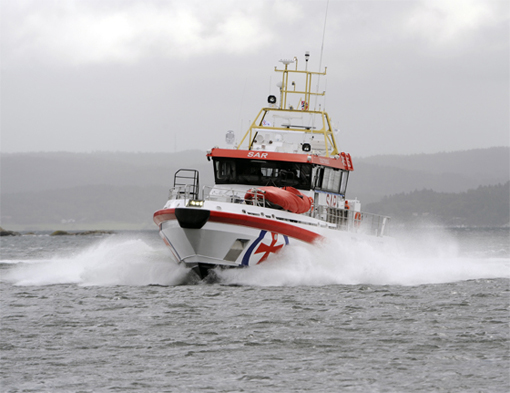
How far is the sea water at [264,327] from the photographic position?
9.29 m

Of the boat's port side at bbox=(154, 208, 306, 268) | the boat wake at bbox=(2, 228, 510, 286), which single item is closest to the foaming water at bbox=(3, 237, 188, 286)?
the boat wake at bbox=(2, 228, 510, 286)

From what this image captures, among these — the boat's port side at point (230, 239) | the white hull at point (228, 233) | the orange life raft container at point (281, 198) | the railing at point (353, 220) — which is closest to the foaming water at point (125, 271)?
the white hull at point (228, 233)

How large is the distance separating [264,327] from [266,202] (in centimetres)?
643

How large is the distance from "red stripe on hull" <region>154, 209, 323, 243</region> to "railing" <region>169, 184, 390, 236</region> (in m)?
0.71

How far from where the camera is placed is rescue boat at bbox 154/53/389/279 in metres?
17.5

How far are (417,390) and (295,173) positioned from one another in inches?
486

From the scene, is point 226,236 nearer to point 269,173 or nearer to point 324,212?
point 269,173

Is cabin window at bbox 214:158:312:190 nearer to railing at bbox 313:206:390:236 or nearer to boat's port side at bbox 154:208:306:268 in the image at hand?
railing at bbox 313:206:390:236

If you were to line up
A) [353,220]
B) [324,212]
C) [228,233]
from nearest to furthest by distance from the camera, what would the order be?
[228,233]
[324,212]
[353,220]

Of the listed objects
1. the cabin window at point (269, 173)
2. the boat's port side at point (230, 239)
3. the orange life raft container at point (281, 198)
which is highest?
the cabin window at point (269, 173)

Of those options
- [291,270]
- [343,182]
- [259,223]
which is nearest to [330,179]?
[343,182]

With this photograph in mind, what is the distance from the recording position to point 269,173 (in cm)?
2069

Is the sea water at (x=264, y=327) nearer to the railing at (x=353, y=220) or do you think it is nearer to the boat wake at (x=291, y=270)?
the boat wake at (x=291, y=270)

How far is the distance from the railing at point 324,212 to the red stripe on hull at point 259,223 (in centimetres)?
71
